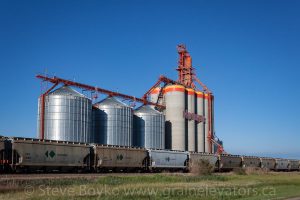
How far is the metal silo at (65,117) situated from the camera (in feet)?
222

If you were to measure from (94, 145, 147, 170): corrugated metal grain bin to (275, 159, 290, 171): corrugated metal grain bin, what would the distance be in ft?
151

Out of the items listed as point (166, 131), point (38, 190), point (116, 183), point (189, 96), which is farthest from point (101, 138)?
point (38, 190)

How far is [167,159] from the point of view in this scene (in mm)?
58562

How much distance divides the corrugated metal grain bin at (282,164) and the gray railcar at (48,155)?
5646 centimetres

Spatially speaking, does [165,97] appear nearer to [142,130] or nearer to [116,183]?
[142,130]

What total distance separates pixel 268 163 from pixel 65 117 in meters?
43.7

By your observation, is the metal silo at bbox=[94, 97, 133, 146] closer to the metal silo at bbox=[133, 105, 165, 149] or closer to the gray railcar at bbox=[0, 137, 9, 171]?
the metal silo at bbox=[133, 105, 165, 149]

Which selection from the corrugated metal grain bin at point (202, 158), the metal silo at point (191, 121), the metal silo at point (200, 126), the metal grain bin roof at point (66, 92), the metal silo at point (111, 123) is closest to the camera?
the corrugated metal grain bin at point (202, 158)

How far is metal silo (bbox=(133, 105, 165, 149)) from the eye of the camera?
289ft

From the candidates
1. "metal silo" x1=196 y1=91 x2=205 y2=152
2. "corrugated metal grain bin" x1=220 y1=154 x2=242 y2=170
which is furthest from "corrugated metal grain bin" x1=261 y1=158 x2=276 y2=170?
"metal silo" x1=196 y1=91 x2=205 y2=152

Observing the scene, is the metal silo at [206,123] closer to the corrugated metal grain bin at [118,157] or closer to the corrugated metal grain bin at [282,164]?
the corrugated metal grain bin at [282,164]

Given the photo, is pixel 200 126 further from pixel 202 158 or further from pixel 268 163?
pixel 202 158

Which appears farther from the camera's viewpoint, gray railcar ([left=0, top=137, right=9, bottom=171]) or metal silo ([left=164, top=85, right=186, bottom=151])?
metal silo ([left=164, top=85, right=186, bottom=151])

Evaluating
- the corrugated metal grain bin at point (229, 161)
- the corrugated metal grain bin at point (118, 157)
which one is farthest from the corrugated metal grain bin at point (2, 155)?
the corrugated metal grain bin at point (229, 161)
